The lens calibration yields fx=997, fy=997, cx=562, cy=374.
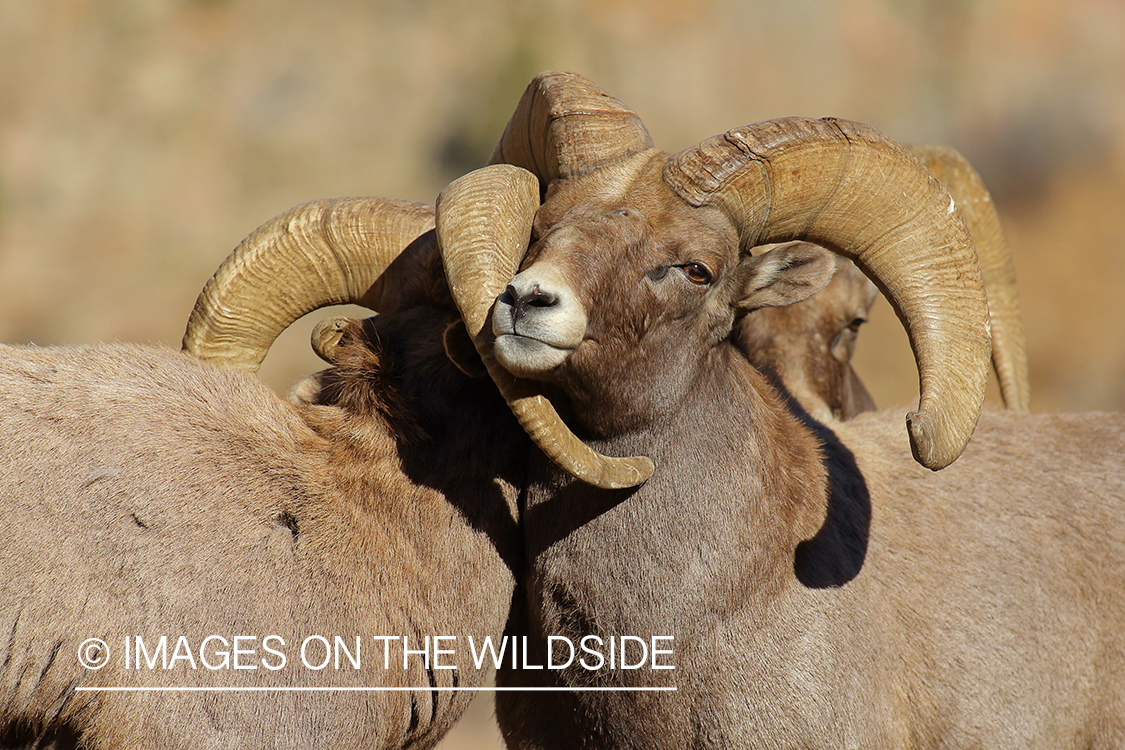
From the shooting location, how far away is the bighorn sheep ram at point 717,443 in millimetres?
4070

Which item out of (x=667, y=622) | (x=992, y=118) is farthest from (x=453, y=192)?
(x=992, y=118)

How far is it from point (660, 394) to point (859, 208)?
1226mm

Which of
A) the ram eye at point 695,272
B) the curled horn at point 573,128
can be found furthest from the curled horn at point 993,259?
the ram eye at point 695,272

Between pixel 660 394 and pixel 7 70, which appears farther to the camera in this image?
pixel 7 70

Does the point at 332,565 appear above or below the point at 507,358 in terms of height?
below

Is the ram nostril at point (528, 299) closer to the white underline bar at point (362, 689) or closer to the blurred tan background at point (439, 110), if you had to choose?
the white underline bar at point (362, 689)

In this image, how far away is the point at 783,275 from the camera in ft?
14.8

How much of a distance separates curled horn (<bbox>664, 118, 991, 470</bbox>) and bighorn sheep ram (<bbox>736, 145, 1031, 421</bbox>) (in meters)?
1.97

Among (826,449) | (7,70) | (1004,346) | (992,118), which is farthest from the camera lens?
(7,70)

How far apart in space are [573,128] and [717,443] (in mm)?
1558

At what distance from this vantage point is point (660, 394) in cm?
428

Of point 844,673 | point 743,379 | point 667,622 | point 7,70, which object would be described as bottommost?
point 844,673

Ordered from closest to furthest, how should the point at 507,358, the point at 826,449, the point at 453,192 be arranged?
the point at 507,358 < the point at 453,192 < the point at 826,449

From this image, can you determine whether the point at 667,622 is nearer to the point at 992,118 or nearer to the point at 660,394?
the point at 660,394
